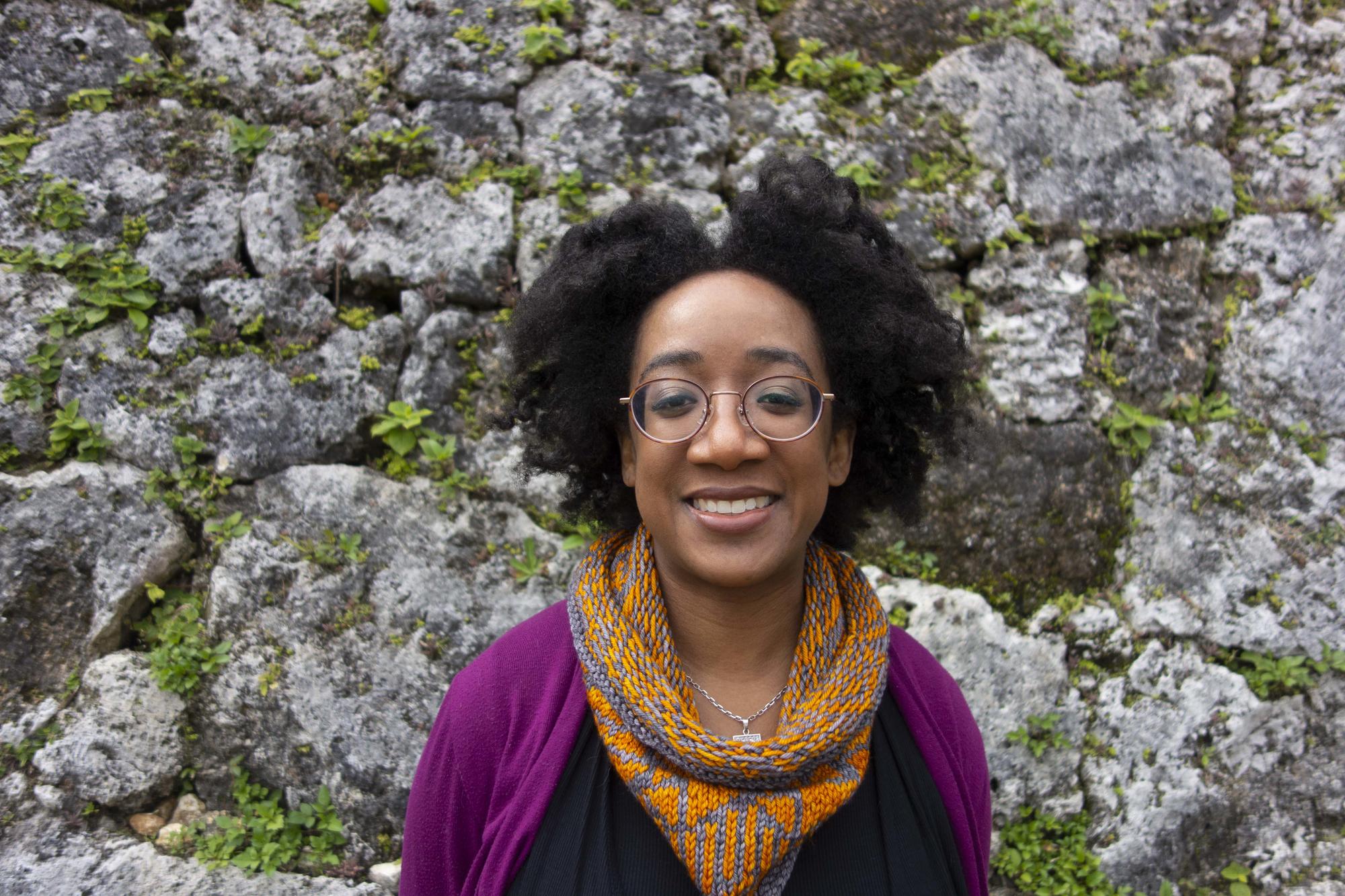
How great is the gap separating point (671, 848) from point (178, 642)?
5.64 feet

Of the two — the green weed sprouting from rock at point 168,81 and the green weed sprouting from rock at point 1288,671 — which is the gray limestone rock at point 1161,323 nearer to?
the green weed sprouting from rock at point 1288,671

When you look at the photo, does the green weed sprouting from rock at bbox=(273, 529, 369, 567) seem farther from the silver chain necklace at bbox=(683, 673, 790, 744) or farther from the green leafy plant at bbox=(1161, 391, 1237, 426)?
the green leafy plant at bbox=(1161, 391, 1237, 426)

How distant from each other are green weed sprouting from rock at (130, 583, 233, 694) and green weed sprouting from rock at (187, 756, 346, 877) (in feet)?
0.90

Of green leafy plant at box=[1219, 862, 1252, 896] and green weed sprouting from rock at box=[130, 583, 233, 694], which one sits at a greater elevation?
green weed sprouting from rock at box=[130, 583, 233, 694]

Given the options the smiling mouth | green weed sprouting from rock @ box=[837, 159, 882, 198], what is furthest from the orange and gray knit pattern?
green weed sprouting from rock @ box=[837, 159, 882, 198]

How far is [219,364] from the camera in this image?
9.20 feet

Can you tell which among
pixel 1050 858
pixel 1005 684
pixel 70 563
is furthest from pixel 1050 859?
pixel 70 563

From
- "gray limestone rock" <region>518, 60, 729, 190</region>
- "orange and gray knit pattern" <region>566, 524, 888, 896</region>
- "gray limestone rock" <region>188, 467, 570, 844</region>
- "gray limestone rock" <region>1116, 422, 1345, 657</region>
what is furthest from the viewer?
"gray limestone rock" <region>518, 60, 729, 190</region>

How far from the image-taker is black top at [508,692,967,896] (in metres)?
1.59

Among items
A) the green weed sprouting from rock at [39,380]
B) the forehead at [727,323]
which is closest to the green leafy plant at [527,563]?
the forehead at [727,323]

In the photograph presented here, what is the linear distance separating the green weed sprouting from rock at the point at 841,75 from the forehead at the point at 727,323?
189 cm

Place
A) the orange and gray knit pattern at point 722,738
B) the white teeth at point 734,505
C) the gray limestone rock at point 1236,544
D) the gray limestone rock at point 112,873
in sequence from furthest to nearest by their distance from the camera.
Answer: the gray limestone rock at point 1236,544, the gray limestone rock at point 112,873, the white teeth at point 734,505, the orange and gray knit pattern at point 722,738

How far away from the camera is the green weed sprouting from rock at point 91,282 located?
2.75m

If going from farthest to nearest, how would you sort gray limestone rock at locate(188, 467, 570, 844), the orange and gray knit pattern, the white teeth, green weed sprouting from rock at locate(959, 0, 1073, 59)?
1. green weed sprouting from rock at locate(959, 0, 1073, 59)
2. gray limestone rock at locate(188, 467, 570, 844)
3. the white teeth
4. the orange and gray knit pattern
